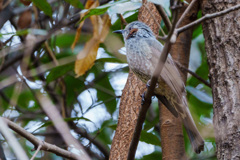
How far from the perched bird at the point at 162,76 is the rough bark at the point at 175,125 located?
352mm

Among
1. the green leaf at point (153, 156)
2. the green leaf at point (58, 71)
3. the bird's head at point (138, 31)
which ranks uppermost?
the bird's head at point (138, 31)

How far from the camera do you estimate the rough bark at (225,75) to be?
2678 mm

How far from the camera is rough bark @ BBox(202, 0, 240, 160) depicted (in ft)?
8.79

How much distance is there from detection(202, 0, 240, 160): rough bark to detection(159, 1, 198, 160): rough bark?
0.44 m

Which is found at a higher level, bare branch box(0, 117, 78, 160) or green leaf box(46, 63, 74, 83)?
bare branch box(0, 117, 78, 160)

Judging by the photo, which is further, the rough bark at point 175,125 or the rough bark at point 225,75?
the rough bark at point 175,125

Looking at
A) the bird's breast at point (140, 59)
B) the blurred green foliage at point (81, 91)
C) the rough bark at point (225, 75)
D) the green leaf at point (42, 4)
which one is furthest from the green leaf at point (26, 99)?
the rough bark at point (225, 75)

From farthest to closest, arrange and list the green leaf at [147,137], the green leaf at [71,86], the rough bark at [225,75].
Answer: the green leaf at [71,86]
the green leaf at [147,137]
the rough bark at [225,75]

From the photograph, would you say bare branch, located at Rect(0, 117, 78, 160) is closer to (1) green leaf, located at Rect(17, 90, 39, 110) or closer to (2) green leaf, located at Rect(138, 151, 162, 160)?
(2) green leaf, located at Rect(138, 151, 162, 160)

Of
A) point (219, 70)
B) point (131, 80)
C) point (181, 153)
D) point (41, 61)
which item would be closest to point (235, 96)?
point (219, 70)

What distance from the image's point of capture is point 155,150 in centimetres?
386

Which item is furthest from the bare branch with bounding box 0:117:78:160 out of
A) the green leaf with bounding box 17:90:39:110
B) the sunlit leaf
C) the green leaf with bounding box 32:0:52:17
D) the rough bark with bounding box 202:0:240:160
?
the green leaf with bounding box 17:90:39:110

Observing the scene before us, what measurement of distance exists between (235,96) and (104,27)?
124 centimetres

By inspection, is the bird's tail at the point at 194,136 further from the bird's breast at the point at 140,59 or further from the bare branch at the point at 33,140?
the bare branch at the point at 33,140
